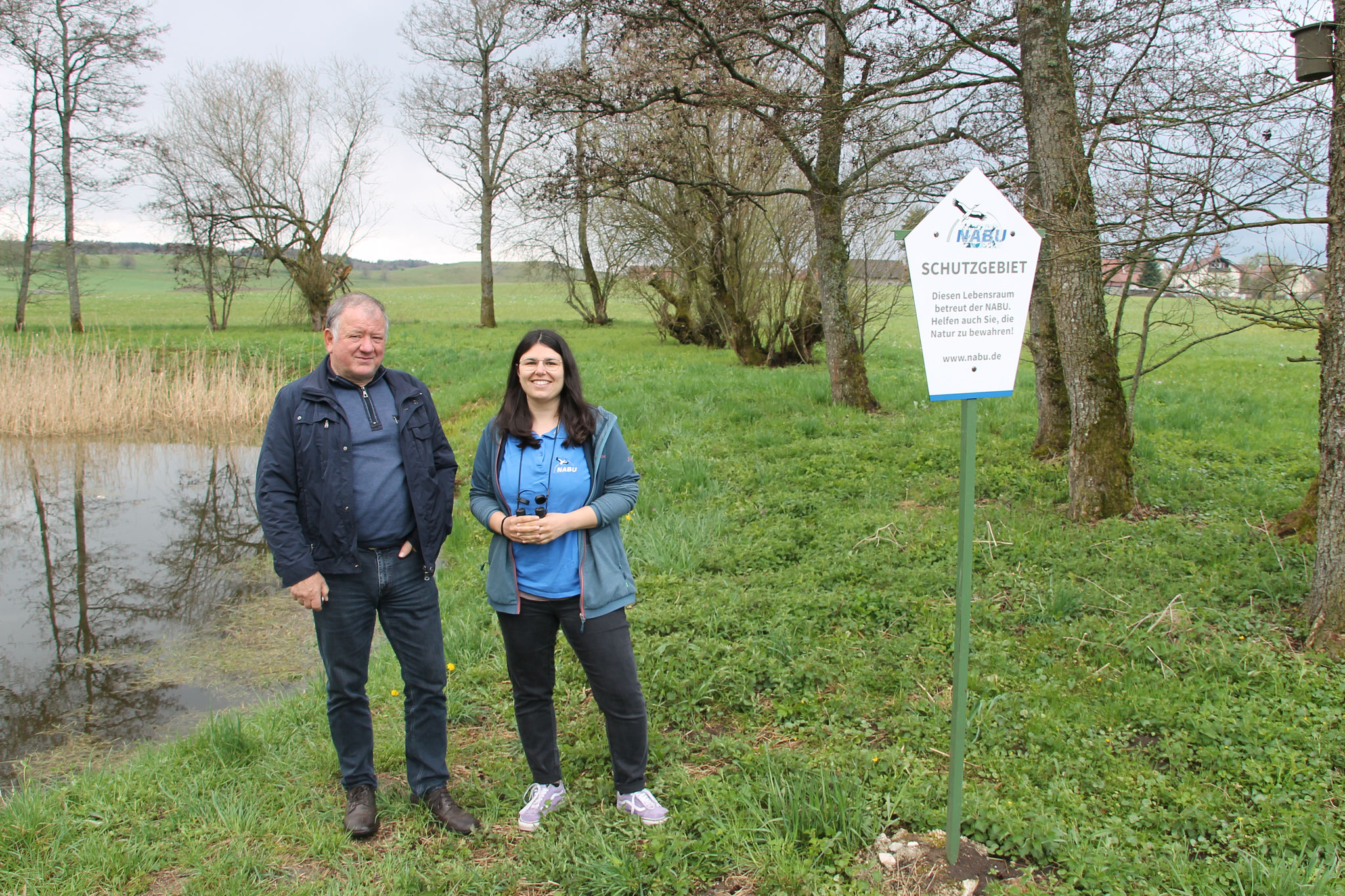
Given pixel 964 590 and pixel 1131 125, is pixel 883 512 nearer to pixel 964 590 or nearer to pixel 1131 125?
pixel 1131 125

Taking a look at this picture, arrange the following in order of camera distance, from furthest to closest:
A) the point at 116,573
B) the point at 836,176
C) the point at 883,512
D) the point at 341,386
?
the point at 836,176 → the point at 116,573 → the point at 883,512 → the point at 341,386

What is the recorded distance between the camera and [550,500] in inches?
131

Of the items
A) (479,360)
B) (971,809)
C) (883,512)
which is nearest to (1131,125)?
(883,512)

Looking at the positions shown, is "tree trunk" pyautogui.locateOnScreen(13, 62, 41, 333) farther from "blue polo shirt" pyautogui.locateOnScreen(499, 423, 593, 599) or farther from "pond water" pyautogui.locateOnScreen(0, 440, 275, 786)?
"blue polo shirt" pyautogui.locateOnScreen(499, 423, 593, 599)

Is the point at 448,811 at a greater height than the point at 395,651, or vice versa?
the point at 395,651

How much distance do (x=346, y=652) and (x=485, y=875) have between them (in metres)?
1.00

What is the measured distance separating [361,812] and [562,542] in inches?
54.7

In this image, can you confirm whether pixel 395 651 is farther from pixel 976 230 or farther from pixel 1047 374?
pixel 1047 374

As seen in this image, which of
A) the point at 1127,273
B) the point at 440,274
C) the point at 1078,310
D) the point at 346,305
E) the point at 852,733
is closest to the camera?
the point at 346,305

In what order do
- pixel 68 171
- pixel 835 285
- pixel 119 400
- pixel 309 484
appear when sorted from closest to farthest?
pixel 309 484
pixel 835 285
pixel 119 400
pixel 68 171

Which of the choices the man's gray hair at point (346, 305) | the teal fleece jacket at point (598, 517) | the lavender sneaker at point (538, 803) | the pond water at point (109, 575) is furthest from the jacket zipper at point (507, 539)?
the pond water at point (109, 575)

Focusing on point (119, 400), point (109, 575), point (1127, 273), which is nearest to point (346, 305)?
point (1127, 273)

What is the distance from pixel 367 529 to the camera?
3.36 metres

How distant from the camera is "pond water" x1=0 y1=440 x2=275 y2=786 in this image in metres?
5.48
